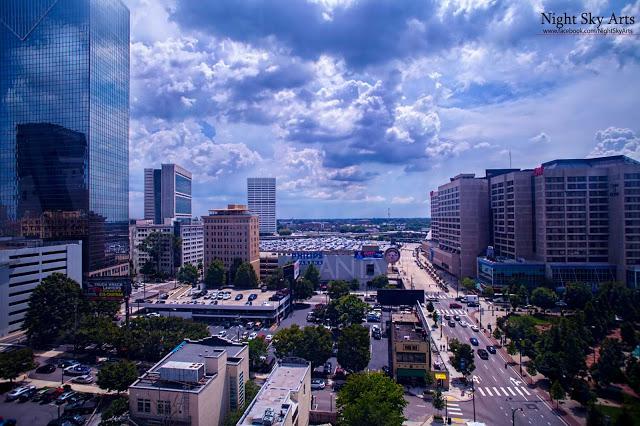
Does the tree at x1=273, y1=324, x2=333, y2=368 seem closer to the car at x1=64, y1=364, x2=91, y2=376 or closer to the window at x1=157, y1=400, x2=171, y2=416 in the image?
the window at x1=157, y1=400, x2=171, y2=416

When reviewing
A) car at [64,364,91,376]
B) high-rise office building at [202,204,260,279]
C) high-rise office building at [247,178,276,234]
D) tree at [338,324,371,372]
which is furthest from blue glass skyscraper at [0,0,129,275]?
high-rise office building at [247,178,276,234]

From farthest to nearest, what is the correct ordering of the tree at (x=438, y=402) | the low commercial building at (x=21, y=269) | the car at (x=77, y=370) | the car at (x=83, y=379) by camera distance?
the low commercial building at (x=21, y=269) → the car at (x=77, y=370) → the car at (x=83, y=379) → the tree at (x=438, y=402)

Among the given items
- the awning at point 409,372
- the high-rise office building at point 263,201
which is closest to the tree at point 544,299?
the awning at point 409,372

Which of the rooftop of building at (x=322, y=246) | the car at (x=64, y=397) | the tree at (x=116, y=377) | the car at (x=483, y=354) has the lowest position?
the car at (x=483, y=354)

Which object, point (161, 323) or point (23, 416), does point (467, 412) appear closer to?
point (161, 323)

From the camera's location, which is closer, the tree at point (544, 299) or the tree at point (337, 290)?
the tree at point (544, 299)

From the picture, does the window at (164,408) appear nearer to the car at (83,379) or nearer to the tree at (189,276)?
the car at (83,379)

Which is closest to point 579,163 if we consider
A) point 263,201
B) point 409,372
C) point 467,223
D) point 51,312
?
point 467,223

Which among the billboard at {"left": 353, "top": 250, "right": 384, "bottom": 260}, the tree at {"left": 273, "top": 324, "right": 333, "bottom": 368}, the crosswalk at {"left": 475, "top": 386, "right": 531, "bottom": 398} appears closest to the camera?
the crosswalk at {"left": 475, "top": 386, "right": 531, "bottom": 398}
